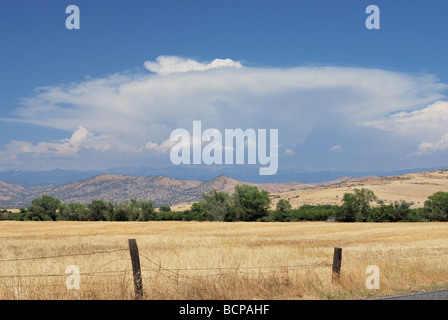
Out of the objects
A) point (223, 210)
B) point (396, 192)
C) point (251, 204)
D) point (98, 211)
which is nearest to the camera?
point (223, 210)

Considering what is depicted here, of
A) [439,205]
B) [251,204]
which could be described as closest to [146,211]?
[251,204]

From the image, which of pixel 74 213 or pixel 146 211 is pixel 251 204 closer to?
pixel 146 211

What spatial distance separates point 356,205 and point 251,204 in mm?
25194

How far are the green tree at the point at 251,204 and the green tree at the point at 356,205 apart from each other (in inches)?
809

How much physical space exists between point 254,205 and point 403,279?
88791 mm

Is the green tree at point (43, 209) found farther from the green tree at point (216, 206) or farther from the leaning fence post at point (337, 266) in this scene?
the leaning fence post at point (337, 266)

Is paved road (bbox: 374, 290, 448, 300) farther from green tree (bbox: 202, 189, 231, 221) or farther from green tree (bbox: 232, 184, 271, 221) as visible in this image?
green tree (bbox: 232, 184, 271, 221)

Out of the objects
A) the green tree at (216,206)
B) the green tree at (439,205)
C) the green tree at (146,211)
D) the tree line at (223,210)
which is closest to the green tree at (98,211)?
the tree line at (223,210)

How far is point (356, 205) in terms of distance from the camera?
8788 cm

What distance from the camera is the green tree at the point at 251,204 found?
103 m

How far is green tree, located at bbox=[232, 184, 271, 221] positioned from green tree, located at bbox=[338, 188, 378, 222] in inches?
809
